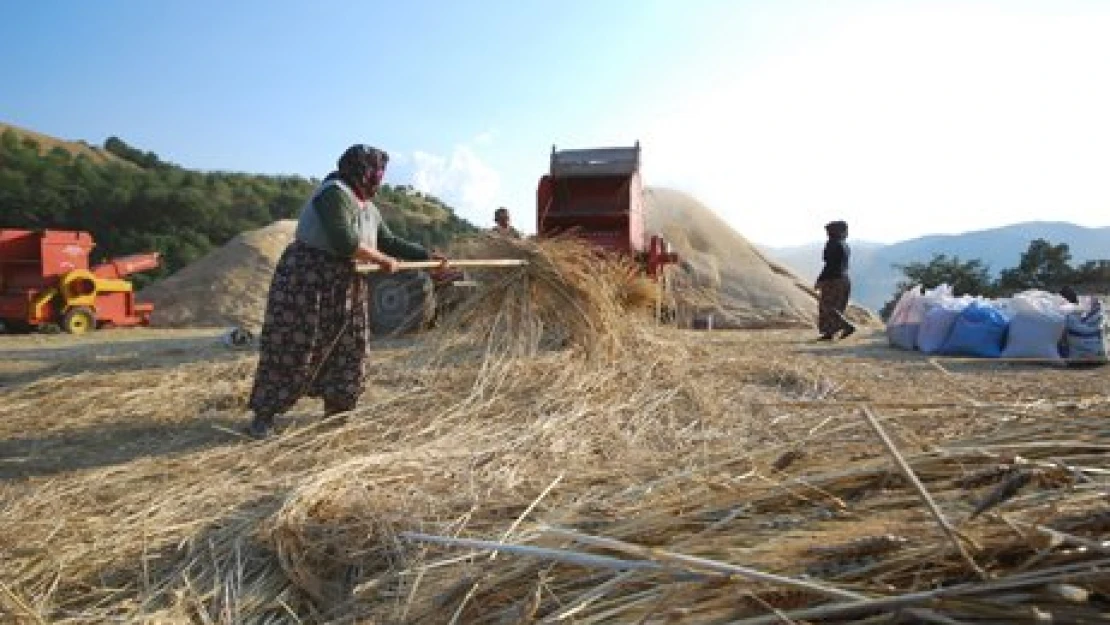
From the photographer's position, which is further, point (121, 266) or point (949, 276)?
point (949, 276)

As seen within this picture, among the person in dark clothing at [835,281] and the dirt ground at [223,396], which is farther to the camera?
the person in dark clothing at [835,281]

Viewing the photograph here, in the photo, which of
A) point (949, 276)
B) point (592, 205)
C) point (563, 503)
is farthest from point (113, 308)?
point (949, 276)

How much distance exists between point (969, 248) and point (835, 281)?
32.5m

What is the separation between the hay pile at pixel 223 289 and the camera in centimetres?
1786

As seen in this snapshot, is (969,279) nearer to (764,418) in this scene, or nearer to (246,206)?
(764,418)

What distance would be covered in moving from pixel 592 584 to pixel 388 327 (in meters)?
7.93

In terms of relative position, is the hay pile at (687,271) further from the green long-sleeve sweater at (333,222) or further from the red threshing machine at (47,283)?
the green long-sleeve sweater at (333,222)

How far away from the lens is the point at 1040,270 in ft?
53.5

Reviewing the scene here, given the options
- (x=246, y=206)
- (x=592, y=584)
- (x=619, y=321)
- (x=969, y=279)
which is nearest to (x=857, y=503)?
(x=592, y=584)

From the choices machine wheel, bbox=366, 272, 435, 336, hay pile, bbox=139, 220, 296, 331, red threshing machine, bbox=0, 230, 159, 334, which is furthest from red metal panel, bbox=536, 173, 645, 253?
hay pile, bbox=139, 220, 296, 331

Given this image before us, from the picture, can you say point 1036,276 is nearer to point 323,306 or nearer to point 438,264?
point 438,264

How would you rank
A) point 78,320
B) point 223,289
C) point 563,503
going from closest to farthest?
1. point 563,503
2. point 78,320
3. point 223,289

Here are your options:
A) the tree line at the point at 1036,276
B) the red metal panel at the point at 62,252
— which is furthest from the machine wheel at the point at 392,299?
the tree line at the point at 1036,276

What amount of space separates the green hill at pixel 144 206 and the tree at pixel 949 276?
10.8m
